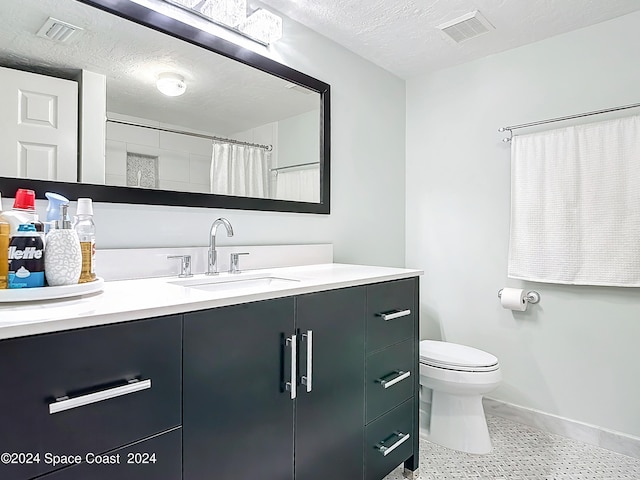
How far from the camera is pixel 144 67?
59.6 inches

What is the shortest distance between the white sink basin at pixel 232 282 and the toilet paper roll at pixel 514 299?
1362mm

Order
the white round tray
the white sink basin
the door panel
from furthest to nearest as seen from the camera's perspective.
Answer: the white sink basin < the door panel < the white round tray

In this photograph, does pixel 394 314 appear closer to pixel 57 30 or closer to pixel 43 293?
pixel 43 293

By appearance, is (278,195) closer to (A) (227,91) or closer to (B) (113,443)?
(A) (227,91)

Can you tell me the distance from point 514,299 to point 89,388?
2.10m

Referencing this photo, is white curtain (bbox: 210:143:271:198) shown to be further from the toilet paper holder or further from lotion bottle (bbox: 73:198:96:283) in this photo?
the toilet paper holder

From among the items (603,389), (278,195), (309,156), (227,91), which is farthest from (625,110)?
(227,91)

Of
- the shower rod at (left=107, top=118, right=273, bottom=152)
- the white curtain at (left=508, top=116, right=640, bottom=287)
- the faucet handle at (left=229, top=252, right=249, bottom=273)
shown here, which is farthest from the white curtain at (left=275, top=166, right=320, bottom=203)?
the white curtain at (left=508, top=116, right=640, bottom=287)

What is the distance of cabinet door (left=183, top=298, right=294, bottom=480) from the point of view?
39.1 inches

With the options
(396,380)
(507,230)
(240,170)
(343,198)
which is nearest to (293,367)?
(396,380)

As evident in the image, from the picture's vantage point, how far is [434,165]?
2.69 meters

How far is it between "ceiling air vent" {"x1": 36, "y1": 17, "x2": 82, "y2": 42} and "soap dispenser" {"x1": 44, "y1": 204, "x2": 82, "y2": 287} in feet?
2.23

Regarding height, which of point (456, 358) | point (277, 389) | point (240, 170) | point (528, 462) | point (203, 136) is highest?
point (203, 136)

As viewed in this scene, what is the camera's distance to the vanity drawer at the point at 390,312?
5.02 ft
